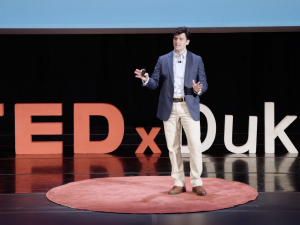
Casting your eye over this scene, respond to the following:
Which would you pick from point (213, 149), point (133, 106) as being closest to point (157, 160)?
point (213, 149)

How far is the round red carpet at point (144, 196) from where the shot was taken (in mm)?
3400

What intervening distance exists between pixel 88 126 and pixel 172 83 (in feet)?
9.34

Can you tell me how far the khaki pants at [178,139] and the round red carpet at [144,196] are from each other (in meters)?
0.16

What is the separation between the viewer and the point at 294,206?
11.4 ft

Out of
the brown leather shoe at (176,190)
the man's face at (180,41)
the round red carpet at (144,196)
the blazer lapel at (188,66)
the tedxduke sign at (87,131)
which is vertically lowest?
the round red carpet at (144,196)

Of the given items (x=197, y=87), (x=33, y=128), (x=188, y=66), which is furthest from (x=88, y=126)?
(x=197, y=87)

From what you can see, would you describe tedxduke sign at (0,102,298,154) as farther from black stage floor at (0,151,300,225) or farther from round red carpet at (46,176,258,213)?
round red carpet at (46,176,258,213)

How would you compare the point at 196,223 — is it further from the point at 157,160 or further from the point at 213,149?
the point at 213,149

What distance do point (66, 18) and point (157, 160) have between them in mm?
2575

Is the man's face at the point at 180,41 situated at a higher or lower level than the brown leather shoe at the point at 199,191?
higher

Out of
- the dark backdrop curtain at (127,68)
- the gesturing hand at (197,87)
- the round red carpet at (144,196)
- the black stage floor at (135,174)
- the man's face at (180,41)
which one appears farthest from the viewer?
the dark backdrop curtain at (127,68)

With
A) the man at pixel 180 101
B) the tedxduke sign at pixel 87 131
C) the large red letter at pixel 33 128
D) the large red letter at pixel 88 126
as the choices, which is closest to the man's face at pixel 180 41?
the man at pixel 180 101

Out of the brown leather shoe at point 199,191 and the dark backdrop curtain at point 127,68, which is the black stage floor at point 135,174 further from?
the dark backdrop curtain at point 127,68

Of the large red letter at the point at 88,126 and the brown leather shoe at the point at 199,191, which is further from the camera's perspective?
the large red letter at the point at 88,126
